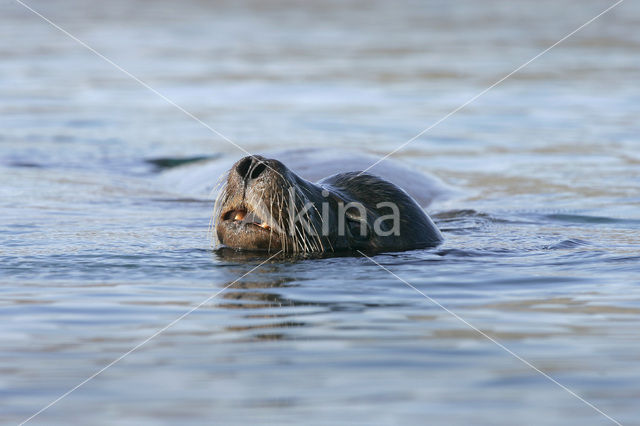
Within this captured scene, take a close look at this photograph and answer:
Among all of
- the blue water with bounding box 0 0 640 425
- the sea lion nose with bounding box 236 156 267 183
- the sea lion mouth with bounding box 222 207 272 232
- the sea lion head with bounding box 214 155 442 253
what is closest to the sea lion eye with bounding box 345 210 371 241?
the sea lion head with bounding box 214 155 442 253

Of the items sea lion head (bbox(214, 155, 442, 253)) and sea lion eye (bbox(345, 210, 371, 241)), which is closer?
sea lion head (bbox(214, 155, 442, 253))

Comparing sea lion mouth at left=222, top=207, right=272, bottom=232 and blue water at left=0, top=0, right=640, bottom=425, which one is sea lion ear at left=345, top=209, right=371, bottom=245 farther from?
sea lion mouth at left=222, top=207, right=272, bottom=232

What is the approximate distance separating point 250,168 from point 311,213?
19.1 inches

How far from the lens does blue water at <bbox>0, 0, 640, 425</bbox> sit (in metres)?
3.87

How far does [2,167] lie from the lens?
1091 centimetres

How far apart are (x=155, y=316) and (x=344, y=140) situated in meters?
8.31

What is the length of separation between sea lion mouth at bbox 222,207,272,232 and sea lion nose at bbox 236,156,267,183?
30 cm

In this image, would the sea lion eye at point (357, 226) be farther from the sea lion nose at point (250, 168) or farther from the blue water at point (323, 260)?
the sea lion nose at point (250, 168)

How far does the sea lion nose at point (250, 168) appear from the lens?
595cm

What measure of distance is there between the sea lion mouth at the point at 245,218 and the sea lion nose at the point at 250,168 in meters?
0.30

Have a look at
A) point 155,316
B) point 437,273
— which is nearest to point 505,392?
point 155,316

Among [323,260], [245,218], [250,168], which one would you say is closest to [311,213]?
[323,260]

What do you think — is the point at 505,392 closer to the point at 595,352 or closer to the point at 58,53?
the point at 595,352

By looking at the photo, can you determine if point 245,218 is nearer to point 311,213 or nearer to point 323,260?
point 311,213
